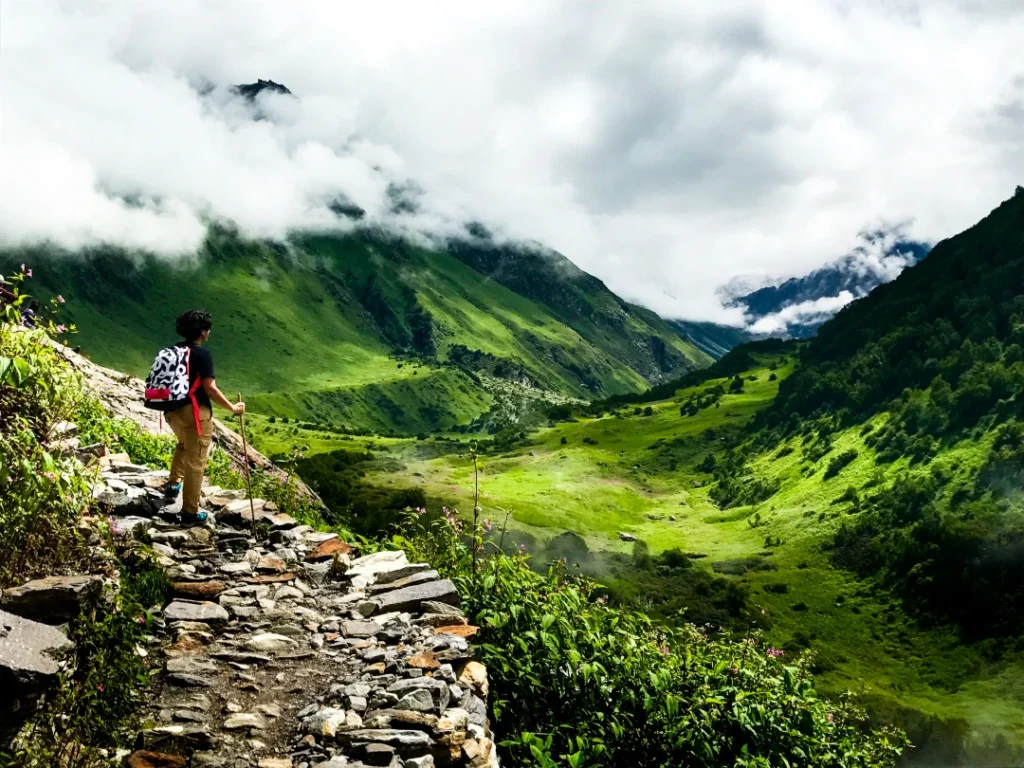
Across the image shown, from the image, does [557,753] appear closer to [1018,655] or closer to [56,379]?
[56,379]

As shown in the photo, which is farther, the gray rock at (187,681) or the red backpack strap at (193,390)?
the red backpack strap at (193,390)

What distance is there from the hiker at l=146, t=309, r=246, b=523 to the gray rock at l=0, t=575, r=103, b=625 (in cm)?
506

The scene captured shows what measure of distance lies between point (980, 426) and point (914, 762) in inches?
5000

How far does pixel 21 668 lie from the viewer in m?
5.94

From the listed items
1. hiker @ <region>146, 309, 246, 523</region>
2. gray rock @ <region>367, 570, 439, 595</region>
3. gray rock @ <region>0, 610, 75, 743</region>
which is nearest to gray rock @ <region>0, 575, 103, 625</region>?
gray rock @ <region>0, 610, 75, 743</region>

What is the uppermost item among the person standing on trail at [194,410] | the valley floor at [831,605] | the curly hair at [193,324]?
the curly hair at [193,324]

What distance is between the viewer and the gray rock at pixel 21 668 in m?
5.88

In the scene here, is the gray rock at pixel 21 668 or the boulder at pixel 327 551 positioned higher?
the boulder at pixel 327 551

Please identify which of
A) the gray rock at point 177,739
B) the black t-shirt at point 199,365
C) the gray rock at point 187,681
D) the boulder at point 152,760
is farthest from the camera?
the black t-shirt at point 199,365

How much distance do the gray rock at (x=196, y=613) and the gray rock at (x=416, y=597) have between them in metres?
2.17

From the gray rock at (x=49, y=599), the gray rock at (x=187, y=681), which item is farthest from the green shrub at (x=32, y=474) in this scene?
the gray rock at (x=187, y=681)

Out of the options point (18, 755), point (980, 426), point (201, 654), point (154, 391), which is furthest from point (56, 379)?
point (980, 426)

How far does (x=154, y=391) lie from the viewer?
39.7 ft

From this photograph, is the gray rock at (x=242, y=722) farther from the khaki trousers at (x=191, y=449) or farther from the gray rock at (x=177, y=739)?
the khaki trousers at (x=191, y=449)
